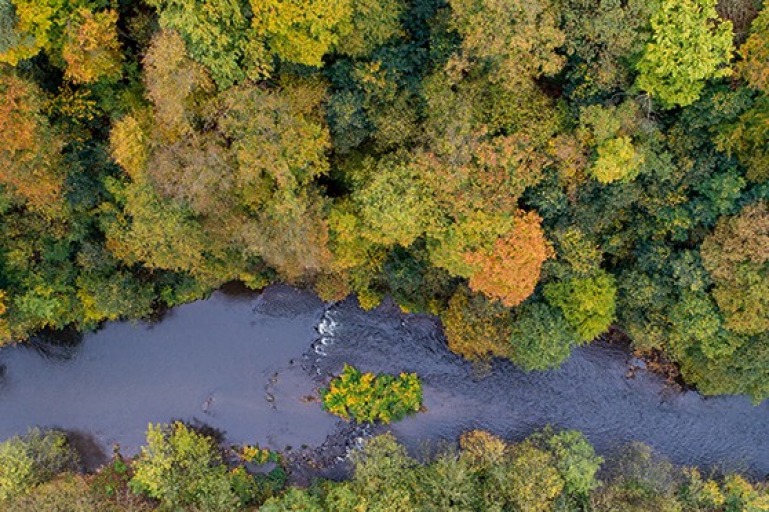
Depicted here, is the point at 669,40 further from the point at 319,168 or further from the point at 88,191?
the point at 88,191

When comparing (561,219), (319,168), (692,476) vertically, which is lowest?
(692,476)

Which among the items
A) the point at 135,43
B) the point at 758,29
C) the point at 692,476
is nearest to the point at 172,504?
the point at 135,43

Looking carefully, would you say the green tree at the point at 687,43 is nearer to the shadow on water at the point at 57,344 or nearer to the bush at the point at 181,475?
the bush at the point at 181,475

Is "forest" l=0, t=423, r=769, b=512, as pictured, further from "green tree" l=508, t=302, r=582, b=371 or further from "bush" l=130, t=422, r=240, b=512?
"green tree" l=508, t=302, r=582, b=371

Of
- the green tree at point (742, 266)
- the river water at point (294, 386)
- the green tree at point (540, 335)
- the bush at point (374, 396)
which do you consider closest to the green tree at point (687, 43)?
the green tree at point (742, 266)

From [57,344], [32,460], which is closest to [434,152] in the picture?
[57,344]

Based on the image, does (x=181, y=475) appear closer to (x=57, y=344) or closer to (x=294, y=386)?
(x=294, y=386)
